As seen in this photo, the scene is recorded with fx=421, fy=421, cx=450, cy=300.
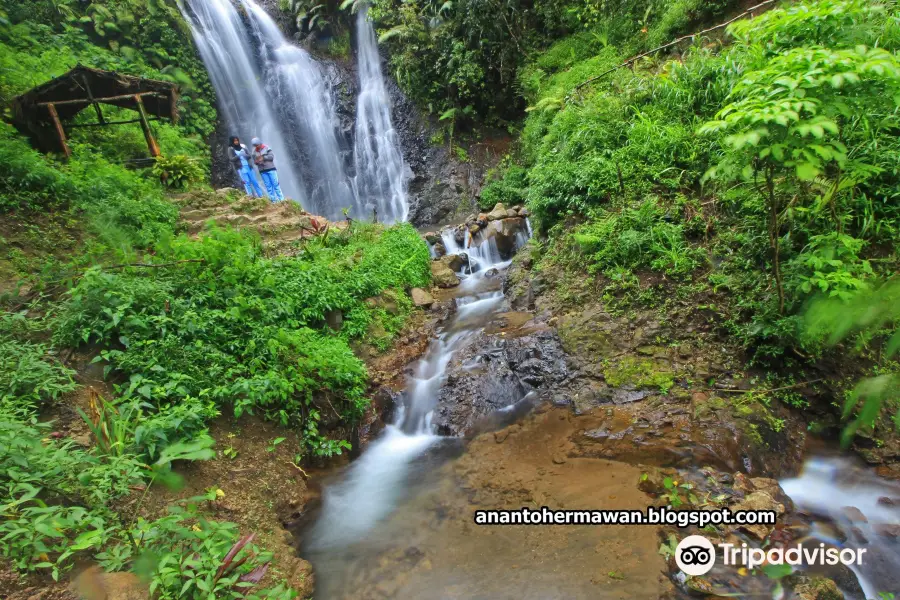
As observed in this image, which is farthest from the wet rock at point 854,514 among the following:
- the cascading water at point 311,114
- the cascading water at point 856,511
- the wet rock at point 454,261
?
the cascading water at point 311,114

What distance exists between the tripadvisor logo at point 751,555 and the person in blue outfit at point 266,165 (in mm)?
10549

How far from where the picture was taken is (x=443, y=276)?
32.2 ft

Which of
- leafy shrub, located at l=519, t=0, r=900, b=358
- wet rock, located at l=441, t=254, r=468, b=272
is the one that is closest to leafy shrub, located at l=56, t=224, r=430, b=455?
wet rock, located at l=441, t=254, r=468, b=272

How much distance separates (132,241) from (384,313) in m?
4.07

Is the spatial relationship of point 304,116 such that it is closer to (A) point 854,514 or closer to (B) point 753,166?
(B) point 753,166

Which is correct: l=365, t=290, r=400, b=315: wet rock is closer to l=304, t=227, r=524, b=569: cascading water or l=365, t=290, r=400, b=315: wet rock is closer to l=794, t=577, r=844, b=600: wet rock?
l=304, t=227, r=524, b=569: cascading water

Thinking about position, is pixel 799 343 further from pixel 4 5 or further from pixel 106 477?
pixel 4 5

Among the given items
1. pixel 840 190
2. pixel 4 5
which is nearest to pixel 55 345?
pixel 840 190

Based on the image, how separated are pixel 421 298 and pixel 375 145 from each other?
418 inches

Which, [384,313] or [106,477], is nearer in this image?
[106,477]

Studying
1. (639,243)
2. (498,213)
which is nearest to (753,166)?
(639,243)

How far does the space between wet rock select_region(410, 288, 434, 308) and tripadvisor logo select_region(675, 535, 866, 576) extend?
595cm

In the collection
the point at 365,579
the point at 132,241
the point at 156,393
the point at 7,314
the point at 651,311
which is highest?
the point at 132,241

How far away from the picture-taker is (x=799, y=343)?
446cm
